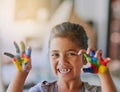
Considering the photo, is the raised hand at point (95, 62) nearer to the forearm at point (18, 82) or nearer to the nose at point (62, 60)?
the nose at point (62, 60)

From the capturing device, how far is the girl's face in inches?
37.0

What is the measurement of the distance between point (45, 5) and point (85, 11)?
159 mm

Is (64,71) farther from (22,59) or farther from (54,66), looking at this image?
(22,59)

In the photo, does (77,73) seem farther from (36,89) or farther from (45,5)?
(45,5)

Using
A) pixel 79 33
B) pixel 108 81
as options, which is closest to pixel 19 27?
pixel 79 33

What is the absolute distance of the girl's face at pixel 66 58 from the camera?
0.94 meters

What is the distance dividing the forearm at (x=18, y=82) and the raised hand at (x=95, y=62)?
0.24 meters

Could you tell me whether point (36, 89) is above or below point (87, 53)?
below

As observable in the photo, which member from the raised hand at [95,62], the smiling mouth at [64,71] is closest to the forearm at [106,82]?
the raised hand at [95,62]

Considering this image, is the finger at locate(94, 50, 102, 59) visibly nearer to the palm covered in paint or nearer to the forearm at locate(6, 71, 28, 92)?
the palm covered in paint

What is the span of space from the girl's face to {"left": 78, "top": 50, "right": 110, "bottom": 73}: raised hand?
46mm

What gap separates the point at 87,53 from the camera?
3.02 ft

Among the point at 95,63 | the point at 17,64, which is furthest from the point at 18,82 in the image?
the point at 95,63

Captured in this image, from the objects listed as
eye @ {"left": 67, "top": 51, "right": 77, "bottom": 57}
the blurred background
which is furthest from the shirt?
eye @ {"left": 67, "top": 51, "right": 77, "bottom": 57}
